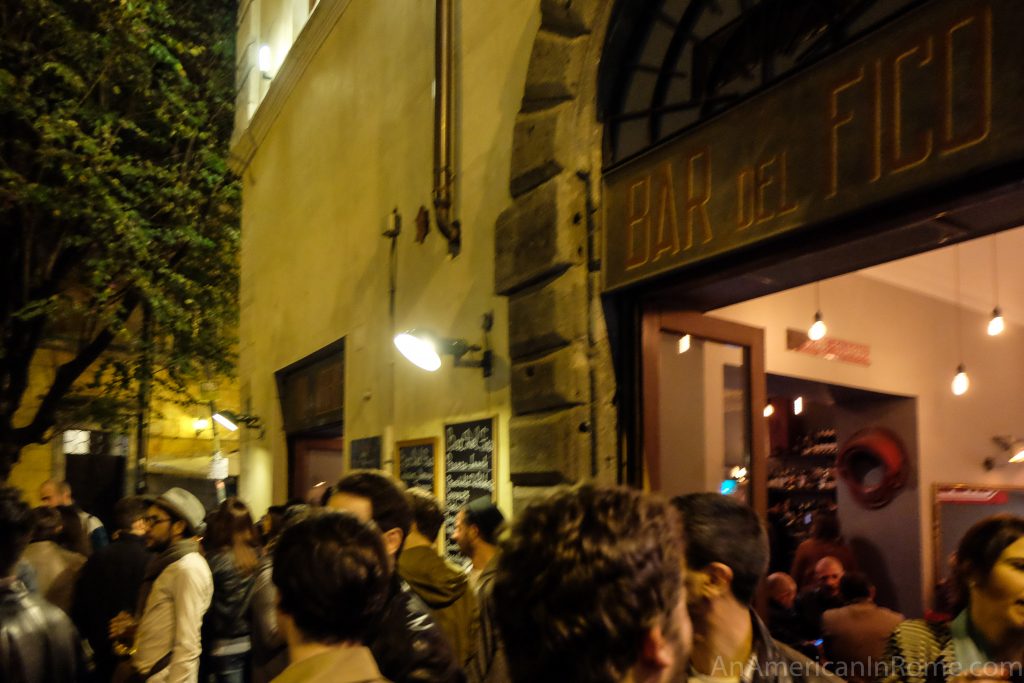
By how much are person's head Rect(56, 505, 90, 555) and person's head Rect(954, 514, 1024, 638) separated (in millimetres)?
6267

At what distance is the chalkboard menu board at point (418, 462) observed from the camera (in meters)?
6.16

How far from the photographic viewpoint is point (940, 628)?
2607 millimetres

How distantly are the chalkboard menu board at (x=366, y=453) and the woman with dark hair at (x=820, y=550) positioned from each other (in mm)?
3361

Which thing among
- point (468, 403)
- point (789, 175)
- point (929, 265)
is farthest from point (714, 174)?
point (929, 265)

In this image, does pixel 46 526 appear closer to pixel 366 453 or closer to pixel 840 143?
pixel 366 453

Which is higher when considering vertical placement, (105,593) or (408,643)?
(408,643)

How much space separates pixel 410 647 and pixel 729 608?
99 cm

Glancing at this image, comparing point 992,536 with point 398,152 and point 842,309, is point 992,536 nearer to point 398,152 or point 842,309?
point 842,309

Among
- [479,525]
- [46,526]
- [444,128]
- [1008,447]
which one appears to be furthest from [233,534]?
[1008,447]

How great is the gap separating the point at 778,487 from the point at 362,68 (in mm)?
5736

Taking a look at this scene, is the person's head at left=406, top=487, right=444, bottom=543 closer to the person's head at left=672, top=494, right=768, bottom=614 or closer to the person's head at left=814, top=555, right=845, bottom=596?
the person's head at left=672, top=494, right=768, bottom=614

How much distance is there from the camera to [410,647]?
267cm

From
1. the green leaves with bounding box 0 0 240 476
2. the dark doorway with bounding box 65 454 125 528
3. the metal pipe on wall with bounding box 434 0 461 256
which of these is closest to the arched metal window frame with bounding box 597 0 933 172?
the metal pipe on wall with bounding box 434 0 461 256

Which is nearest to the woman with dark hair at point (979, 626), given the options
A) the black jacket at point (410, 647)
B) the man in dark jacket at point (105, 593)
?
the black jacket at point (410, 647)
